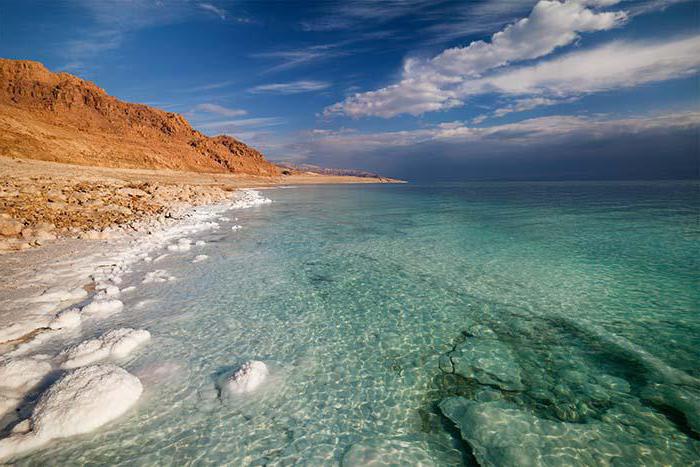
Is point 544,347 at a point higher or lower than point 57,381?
lower

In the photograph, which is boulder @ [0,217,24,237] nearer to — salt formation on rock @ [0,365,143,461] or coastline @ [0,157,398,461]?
coastline @ [0,157,398,461]

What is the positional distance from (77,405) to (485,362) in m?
6.92

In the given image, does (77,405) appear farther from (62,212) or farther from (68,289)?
(62,212)

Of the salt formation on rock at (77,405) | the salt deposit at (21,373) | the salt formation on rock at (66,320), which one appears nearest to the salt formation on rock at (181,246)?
the salt formation on rock at (66,320)

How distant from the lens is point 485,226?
74.2 ft

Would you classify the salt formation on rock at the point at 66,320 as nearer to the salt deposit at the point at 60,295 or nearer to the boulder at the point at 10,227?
the salt deposit at the point at 60,295

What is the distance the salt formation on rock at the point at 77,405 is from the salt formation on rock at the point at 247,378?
1.45m

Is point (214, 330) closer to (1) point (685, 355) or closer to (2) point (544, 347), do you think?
(2) point (544, 347)

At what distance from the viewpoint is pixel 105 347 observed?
243 inches

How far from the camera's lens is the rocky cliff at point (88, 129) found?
47.8 m

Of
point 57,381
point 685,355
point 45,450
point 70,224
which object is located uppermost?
point 70,224

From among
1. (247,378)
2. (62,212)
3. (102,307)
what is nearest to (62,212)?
(62,212)

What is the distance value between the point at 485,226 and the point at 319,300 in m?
17.2

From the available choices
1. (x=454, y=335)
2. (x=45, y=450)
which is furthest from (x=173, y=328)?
(x=454, y=335)
